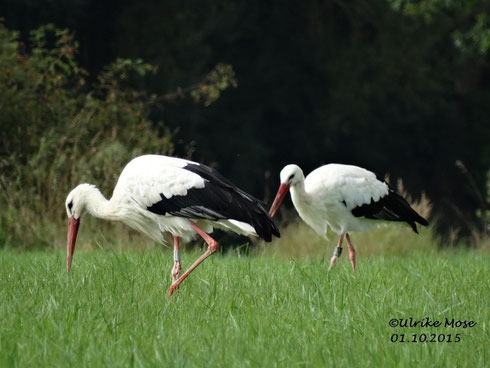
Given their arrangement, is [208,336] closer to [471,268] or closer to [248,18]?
[471,268]

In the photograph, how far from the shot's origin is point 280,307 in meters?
5.32

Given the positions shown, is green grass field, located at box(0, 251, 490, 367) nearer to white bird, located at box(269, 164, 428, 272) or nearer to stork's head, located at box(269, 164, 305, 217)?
stork's head, located at box(269, 164, 305, 217)

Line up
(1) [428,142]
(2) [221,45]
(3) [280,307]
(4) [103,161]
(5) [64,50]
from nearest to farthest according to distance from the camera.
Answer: (3) [280,307], (4) [103,161], (5) [64,50], (2) [221,45], (1) [428,142]

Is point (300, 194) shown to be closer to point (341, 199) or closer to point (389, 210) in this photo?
point (341, 199)

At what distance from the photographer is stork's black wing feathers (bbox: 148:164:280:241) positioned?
629 centimetres

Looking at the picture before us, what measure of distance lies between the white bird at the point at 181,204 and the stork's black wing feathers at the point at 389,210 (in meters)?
1.93

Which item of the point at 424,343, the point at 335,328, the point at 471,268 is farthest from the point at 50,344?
the point at 471,268

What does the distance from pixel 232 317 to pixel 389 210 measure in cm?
413

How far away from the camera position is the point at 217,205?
21.0ft

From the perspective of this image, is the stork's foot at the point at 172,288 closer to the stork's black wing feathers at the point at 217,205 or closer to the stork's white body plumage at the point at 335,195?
the stork's black wing feathers at the point at 217,205

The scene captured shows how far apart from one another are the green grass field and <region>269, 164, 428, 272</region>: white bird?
116 cm

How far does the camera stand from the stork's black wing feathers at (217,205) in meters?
6.29

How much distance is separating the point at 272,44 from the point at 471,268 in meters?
18.6

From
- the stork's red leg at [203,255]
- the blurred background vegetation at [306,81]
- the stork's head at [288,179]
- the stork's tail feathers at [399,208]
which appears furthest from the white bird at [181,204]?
the blurred background vegetation at [306,81]
